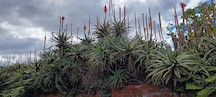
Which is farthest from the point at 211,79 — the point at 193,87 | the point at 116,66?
the point at 116,66

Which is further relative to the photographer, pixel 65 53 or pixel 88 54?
pixel 65 53

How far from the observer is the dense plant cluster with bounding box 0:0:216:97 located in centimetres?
448

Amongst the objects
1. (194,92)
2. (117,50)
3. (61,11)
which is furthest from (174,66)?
(61,11)

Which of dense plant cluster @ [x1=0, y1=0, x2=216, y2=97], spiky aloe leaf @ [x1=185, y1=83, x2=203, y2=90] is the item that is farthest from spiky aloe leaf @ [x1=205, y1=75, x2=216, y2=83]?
spiky aloe leaf @ [x1=185, y1=83, x2=203, y2=90]

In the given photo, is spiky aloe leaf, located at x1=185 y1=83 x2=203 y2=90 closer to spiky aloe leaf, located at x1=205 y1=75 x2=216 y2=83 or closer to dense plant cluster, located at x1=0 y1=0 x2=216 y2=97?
dense plant cluster, located at x1=0 y1=0 x2=216 y2=97

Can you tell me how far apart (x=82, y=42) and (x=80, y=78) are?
4.09ft

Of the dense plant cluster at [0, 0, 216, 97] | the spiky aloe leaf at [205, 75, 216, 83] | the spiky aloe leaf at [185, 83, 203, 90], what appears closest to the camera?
the spiky aloe leaf at [205, 75, 216, 83]

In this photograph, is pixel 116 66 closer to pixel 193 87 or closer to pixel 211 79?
pixel 193 87

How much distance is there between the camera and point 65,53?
648cm

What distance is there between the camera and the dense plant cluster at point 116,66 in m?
4.48

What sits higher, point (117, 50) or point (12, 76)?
point (117, 50)

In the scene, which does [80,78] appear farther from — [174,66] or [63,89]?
[174,66]

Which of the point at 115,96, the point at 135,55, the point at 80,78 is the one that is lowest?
the point at 115,96

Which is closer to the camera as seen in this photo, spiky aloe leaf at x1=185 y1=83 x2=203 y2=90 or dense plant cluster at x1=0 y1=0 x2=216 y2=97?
spiky aloe leaf at x1=185 y1=83 x2=203 y2=90
